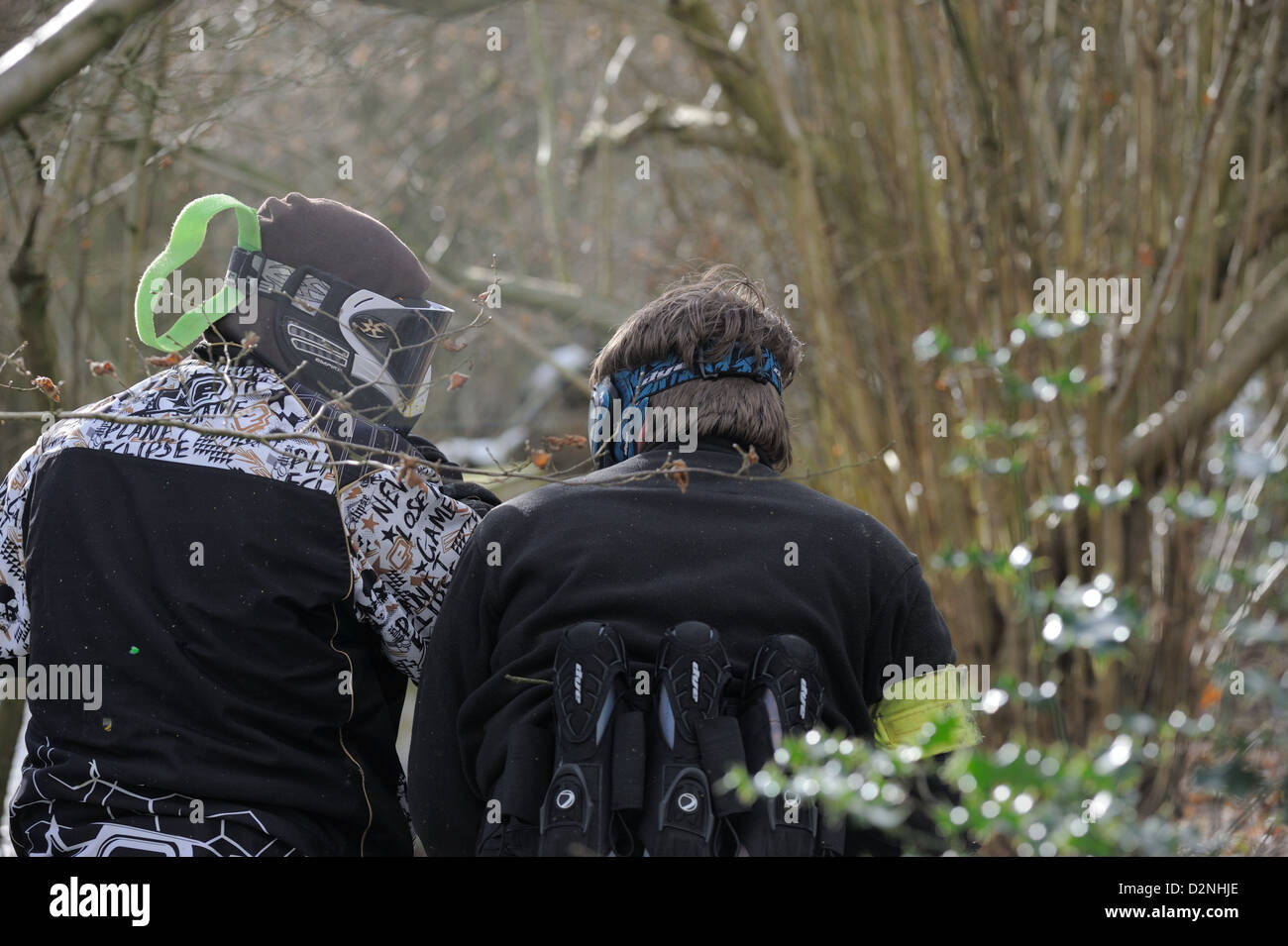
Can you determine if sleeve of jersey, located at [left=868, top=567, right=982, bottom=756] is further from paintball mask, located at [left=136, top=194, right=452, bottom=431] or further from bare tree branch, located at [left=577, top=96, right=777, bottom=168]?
bare tree branch, located at [left=577, top=96, right=777, bottom=168]

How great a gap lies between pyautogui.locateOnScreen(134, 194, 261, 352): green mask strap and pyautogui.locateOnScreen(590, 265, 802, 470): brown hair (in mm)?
649

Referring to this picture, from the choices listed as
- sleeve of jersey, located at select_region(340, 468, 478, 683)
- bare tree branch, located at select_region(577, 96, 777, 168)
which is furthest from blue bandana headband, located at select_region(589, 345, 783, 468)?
bare tree branch, located at select_region(577, 96, 777, 168)

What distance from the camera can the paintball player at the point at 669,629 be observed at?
71.0 inches

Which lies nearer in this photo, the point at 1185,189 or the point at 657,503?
the point at 657,503

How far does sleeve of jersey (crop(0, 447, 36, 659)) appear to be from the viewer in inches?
82.8

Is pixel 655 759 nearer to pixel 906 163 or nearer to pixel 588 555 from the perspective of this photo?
pixel 588 555

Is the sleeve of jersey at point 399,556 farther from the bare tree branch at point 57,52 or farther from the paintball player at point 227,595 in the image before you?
the bare tree branch at point 57,52

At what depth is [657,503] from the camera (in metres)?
2.01

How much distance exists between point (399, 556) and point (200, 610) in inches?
12.5

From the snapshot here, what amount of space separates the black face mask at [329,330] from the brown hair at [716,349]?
34 centimetres

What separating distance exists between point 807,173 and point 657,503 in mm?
2762

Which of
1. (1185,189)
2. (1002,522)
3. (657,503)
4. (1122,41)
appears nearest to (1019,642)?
(1002,522)

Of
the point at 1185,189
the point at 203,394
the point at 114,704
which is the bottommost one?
the point at 114,704

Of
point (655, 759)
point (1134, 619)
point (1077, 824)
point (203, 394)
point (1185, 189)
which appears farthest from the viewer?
point (1185, 189)
